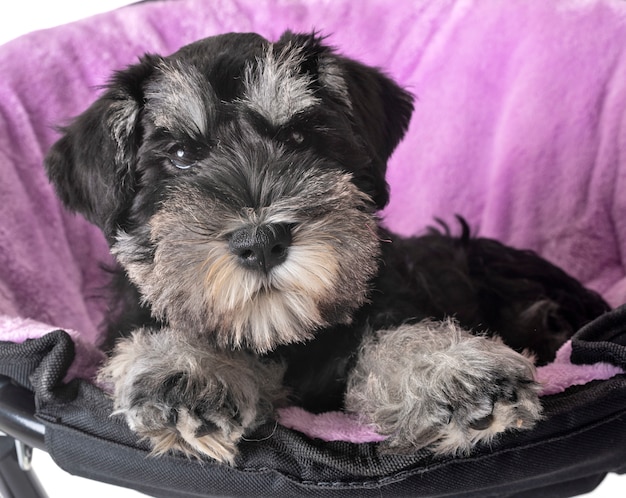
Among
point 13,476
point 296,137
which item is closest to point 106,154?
point 296,137

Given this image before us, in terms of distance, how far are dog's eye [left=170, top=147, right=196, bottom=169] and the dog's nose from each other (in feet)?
1.49

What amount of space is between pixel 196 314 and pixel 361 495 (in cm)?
62

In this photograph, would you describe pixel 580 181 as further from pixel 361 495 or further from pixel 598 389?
pixel 361 495

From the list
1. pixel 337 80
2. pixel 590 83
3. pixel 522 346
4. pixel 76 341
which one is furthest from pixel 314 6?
pixel 76 341

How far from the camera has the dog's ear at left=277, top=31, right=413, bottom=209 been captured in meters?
2.15

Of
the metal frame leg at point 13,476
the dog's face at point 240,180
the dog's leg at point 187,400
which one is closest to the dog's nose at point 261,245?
the dog's face at point 240,180

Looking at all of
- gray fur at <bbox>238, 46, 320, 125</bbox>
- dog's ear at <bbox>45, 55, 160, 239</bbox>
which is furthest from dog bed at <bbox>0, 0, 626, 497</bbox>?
gray fur at <bbox>238, 46, 320, 125</bbox>

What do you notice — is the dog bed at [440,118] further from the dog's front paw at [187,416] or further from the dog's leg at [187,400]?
the dog's front paw at [187,416]

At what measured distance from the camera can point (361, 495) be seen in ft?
5.47

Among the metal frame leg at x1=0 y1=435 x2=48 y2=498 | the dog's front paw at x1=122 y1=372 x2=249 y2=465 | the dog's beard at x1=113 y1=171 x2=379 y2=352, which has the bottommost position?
the metal frame leg at x1=0 y1=435 x2=48 y2=498

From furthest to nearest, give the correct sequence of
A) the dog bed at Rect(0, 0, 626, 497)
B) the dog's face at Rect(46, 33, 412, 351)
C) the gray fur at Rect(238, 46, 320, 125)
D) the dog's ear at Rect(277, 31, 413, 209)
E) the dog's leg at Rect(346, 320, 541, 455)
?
the dog bed at Rect(0, 0, 626, 497) → the dog's ear at Rect(277, 31, 413, 209) → the gray fur at Rect(238, 46, 320, 125) → the dog's face at Rect(46, 33, 412, 351) → the dog's leg at Rect(346, 320, 541, 455)

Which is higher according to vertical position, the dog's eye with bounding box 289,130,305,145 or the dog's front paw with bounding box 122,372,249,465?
the dog's eye with bounding box 289,130,305,145

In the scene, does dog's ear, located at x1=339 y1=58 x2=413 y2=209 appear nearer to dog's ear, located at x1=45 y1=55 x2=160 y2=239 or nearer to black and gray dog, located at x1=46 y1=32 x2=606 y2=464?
black and gray dog, located at x1=46 y1=32 x2=606 y2=464

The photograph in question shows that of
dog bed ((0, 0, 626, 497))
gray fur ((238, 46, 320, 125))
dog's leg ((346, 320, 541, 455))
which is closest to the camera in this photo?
dog's leg ((346, 320, 541, 455))
